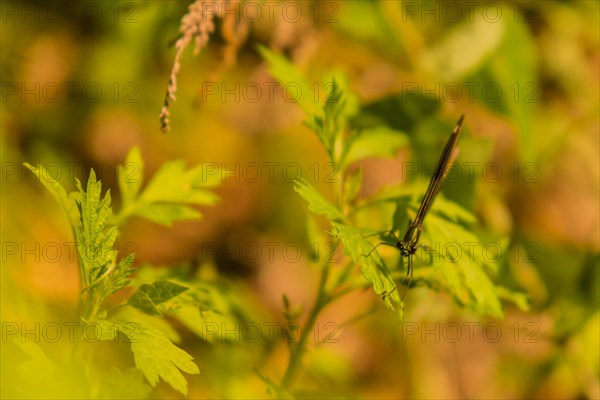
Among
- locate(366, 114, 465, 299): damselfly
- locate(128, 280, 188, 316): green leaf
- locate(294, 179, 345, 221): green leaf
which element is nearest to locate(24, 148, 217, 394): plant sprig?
locate(128, 280, 188, 316): green leaf

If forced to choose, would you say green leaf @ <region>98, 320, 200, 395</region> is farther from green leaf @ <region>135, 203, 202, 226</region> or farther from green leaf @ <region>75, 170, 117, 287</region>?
green leaf @ <region>135, 203, 202, 226</region>

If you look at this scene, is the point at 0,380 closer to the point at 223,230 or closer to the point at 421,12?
the point at 223,230

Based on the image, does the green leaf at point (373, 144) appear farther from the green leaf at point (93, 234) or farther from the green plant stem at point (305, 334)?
the green leaf at point (93, 234)

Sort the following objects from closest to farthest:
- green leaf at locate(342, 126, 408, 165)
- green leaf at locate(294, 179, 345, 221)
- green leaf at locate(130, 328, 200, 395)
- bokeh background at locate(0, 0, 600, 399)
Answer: green leaf at locate(130, 328, 200, 395)
green leaf at locate(294, 179, 345, 221)
green leaf at locate(342, 126, 408, 165)
bokeh background at locate(0, 0, 600, 399)

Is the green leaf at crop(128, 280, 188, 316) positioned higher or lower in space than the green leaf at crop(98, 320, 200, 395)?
higher

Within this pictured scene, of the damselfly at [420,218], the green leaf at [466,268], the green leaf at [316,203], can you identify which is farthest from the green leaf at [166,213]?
the green leaf at [466,268]

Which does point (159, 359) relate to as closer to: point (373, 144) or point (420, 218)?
point (420, 218)

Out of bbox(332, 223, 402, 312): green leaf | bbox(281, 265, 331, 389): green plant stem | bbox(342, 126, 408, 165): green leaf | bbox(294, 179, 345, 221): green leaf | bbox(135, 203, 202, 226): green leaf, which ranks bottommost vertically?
bbox(281, 265, 331, 389): green plant stem
